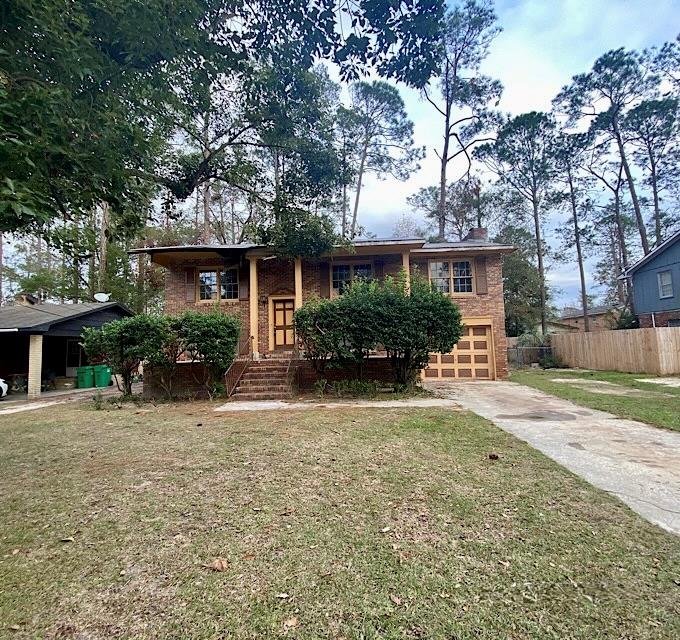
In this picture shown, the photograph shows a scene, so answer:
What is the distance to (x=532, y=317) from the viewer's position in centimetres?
2298

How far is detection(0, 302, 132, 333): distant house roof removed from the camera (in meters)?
13.0

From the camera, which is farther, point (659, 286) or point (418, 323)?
point (659, 286)

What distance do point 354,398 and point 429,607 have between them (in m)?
7.73

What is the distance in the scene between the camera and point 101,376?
54.0 feet

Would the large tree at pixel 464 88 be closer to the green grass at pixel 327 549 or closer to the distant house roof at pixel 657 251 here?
the distant house roof at pixel 657 251

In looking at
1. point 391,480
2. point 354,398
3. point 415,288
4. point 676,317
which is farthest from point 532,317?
point 391,480

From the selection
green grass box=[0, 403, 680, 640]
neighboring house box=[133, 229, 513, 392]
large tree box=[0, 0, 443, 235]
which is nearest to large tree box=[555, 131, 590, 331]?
neighboring house box=[133, 229, 513, 392]

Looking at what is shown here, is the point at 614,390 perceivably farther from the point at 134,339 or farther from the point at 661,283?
the point at 134,339

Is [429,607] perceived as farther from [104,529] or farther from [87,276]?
[87,276]

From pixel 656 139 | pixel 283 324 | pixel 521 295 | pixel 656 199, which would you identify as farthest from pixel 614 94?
pixel 283 324

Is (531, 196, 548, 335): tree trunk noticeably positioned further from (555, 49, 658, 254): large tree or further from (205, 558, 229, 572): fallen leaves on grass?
(205, 558, 229, 572): fallen leaves on grass

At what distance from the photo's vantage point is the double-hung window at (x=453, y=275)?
14664 millimetres

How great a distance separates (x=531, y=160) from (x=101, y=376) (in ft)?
85.6

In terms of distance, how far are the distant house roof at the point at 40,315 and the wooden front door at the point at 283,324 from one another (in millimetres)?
7763
